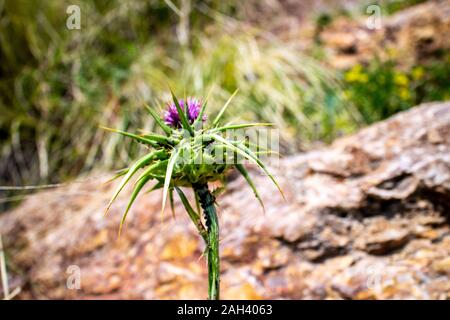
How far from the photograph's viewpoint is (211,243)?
1.11 metres

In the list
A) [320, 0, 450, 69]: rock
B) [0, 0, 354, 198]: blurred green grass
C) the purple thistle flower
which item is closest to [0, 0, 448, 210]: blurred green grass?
[0, 0, 354, 198]: blurred green grass

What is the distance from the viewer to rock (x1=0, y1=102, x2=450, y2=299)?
67.8 inches

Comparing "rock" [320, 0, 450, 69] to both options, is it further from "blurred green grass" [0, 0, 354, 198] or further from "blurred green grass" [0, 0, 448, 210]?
"blurred green grass" [0, 0, 354, 198]

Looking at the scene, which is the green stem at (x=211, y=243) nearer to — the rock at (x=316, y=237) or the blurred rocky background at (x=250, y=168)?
the blurred rocky background at (x=250, y=168)

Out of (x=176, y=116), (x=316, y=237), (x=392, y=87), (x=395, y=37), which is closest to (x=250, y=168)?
(x=316, y=237)

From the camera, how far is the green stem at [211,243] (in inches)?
43.4

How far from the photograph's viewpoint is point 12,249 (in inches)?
103

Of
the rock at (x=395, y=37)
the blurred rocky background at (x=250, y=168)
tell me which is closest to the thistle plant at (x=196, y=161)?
the blurred rocky background at (x=250, y=168)

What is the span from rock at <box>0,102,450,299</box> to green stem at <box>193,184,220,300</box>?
1.98ft

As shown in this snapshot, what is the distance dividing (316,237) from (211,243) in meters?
0.83

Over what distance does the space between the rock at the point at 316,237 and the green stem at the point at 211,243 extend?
0.60 metres

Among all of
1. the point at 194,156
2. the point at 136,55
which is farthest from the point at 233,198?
the point at 136,55

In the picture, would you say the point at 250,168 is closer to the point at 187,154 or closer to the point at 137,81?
the point at 187,154
